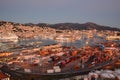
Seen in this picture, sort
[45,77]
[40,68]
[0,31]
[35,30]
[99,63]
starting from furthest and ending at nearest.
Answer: [35,30] → [0,31] → [99,63] → [40,68] → [45,77]

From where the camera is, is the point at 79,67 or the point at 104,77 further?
the point at 79,67

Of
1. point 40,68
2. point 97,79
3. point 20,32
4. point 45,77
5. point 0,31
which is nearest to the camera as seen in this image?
point 97,79

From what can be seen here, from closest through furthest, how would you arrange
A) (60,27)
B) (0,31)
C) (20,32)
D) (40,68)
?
(40,68)
(0,31)
(20,32)
(60,27)

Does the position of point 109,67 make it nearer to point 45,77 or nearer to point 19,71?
point 45,77

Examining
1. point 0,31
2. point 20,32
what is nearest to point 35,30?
point 20,32

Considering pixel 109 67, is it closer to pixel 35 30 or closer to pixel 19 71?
pixel 19 71

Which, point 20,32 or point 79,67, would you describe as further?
point 20,32

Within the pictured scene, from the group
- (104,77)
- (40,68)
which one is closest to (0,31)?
(40,68)

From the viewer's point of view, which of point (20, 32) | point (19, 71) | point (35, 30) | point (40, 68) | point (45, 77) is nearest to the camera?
point (45, 77)
